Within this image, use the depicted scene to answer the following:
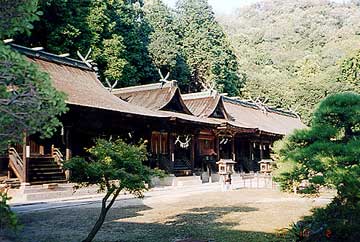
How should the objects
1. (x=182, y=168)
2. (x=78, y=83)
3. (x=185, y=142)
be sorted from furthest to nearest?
(x=185, y=142)
(x=182, y=168)
(x=78, y=83)

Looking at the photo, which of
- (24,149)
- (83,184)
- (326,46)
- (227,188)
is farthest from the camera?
(326,46)

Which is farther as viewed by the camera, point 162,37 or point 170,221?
point 162,37

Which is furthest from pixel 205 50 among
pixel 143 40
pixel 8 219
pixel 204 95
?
pixel 8 219

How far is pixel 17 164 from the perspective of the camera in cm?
1482

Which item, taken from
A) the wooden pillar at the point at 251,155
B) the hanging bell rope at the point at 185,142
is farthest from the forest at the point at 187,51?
the hanging bell rope at the point at 185,142

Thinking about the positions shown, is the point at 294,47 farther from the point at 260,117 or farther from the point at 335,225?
the point at 335,225

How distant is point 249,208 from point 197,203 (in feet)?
6.50

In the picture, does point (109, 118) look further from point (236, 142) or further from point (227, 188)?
point (236, 142)

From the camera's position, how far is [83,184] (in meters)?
7.13

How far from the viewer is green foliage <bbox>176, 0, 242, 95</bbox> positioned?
4125 centimetres

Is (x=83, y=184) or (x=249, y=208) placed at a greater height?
(x=83, y=184)

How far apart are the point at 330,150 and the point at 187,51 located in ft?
118

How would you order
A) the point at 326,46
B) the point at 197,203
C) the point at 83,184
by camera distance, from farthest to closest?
the point at 326,46 < the point at 197,203 < the point at 83,184

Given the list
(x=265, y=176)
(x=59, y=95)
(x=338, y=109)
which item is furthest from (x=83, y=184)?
(x=265, y=176)
